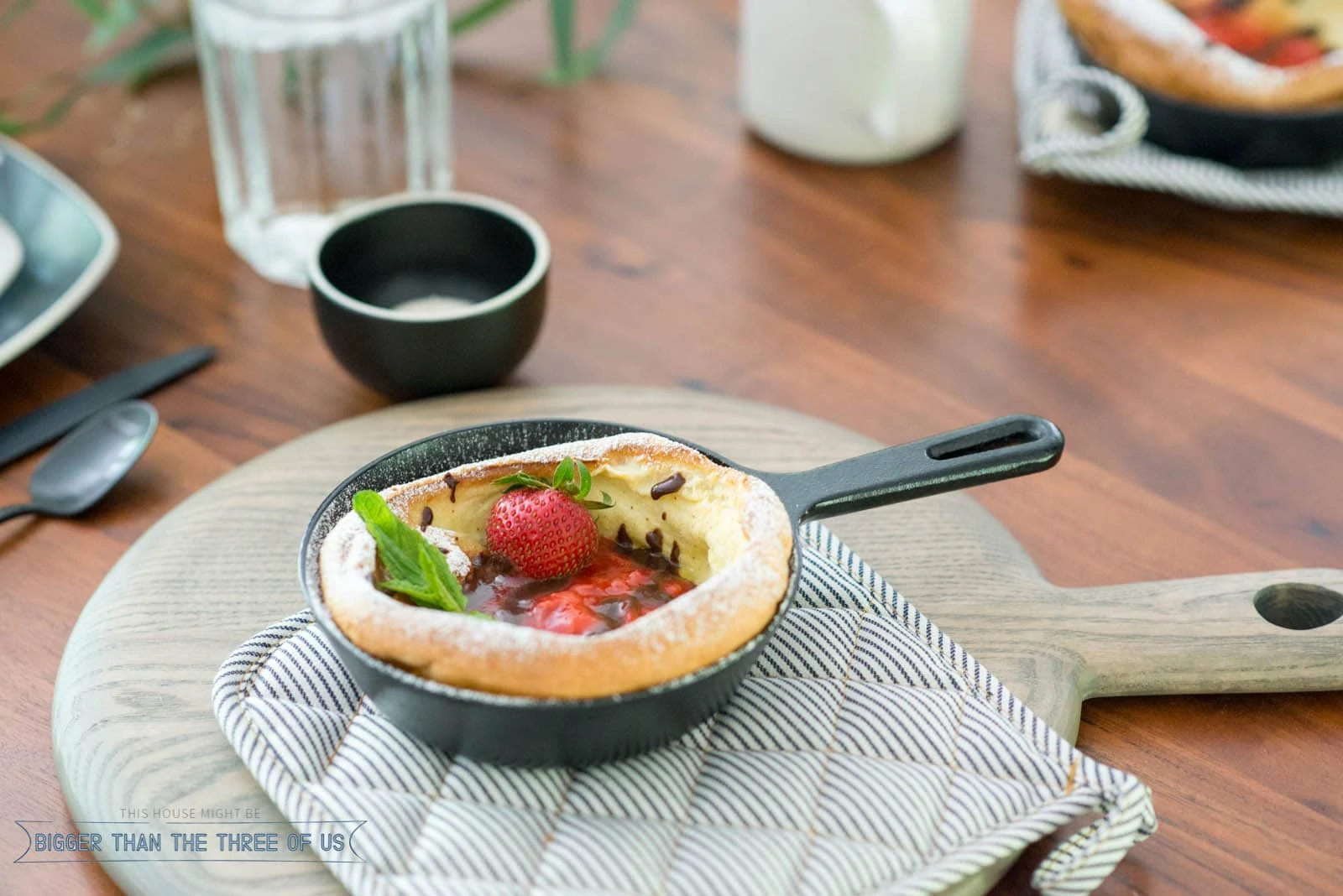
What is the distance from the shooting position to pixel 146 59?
1673 mm

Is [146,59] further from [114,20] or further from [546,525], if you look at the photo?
[546,525]

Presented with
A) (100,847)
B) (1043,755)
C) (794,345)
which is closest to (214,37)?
(794,345)

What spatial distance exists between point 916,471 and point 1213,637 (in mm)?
234

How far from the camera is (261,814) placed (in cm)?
83

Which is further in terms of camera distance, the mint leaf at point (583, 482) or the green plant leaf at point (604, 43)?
the green plant leaf at point (604, 43)

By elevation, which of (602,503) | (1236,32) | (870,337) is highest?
(1236,32)

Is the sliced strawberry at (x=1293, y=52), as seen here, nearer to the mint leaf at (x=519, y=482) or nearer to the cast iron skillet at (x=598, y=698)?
the cast iron skillet at (x=598, y=698)

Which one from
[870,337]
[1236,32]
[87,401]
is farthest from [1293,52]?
[87,401]

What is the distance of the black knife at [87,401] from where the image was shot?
47.0 inches

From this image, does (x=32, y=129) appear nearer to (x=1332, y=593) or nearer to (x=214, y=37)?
(x=214, y=37)

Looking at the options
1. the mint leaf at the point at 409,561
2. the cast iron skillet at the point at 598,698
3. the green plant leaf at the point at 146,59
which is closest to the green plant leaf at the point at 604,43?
the green plant leaf at the point at 146,59

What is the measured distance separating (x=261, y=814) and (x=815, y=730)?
1.07 feet

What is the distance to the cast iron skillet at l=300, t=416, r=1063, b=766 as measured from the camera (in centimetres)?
79

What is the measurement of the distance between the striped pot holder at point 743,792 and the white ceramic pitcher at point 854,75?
786mm
